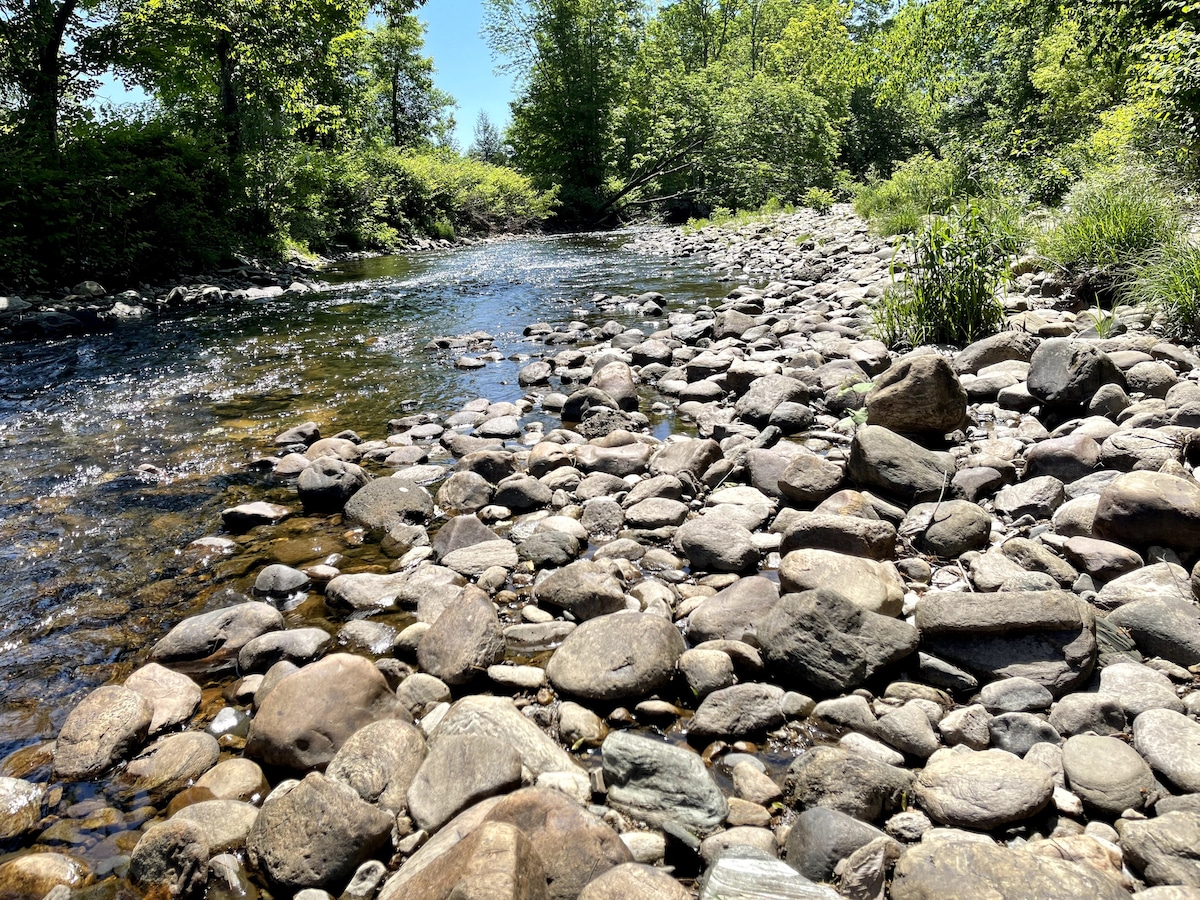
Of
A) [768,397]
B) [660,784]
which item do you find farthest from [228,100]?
[660,784]

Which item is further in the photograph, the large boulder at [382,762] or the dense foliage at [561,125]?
the dense foliage at [561,125]

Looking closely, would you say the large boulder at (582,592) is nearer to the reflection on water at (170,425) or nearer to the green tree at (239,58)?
the reflection on water at (170,425)

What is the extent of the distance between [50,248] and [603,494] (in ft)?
50.8

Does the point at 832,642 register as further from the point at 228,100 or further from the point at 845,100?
the point at 845,100

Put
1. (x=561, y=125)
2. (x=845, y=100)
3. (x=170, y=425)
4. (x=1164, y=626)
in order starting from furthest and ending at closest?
1. (x=561, y=125)
2. (x=845, y=100)
3. (x=170, y=425)
4. (x=1164, y=626)

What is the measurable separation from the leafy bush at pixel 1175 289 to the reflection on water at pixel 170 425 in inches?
228

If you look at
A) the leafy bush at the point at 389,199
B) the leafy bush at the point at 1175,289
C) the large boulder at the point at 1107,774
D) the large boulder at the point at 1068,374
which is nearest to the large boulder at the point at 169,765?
the large boulder at the point at 1107,774

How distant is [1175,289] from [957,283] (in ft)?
5.01

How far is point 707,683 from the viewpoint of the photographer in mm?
2654

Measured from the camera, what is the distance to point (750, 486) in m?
4.39

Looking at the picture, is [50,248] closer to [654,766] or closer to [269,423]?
[269,423]

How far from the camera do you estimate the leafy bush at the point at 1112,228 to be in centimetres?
649

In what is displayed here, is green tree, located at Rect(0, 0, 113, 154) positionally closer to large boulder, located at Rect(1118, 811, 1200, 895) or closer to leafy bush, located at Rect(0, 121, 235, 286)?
leafy bush, located at Rect(0, 121, 235, 286)

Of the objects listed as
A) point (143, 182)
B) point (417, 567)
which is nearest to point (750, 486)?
point (417, 567)
